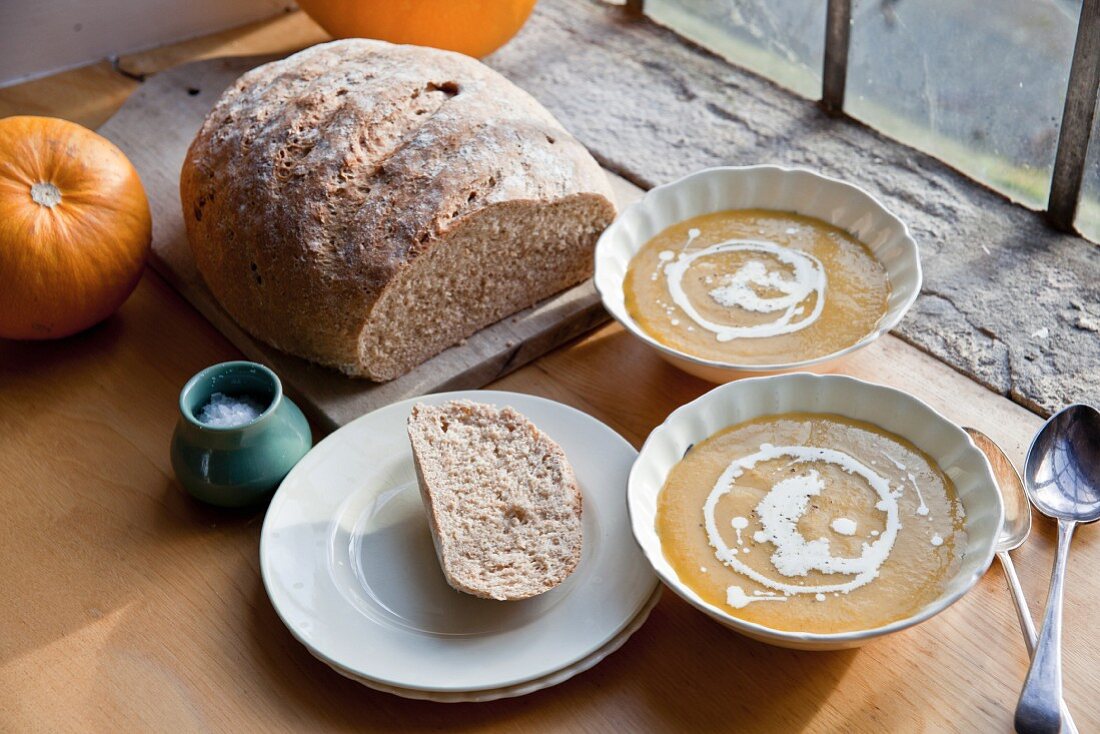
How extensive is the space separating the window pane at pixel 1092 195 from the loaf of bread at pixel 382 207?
35.7 inches

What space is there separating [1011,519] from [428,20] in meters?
1.67

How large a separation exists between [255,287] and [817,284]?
0.99m

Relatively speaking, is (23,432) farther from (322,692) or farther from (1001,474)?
(1001,474)

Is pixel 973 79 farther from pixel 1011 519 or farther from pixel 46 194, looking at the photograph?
pixel 46 194

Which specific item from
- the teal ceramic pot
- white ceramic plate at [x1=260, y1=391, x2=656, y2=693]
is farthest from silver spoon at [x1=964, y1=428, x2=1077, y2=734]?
the teal ceramic pot

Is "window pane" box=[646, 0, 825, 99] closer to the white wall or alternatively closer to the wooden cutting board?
the wooden cutting board

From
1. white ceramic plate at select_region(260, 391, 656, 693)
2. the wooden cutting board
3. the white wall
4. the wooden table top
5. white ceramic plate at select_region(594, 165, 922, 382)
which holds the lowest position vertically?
the wooden table top

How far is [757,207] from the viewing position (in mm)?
2010

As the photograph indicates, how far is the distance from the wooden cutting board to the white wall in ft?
1.65

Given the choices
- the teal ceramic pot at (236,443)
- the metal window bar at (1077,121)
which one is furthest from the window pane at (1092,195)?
the teal ceramic pot at (236,443)

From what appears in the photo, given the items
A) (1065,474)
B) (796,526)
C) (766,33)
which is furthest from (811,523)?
(766,33)

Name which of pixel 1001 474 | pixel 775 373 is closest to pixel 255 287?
pixel 775 373

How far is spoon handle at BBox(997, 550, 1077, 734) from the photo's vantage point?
1.32 m

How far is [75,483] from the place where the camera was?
178 centimetres
